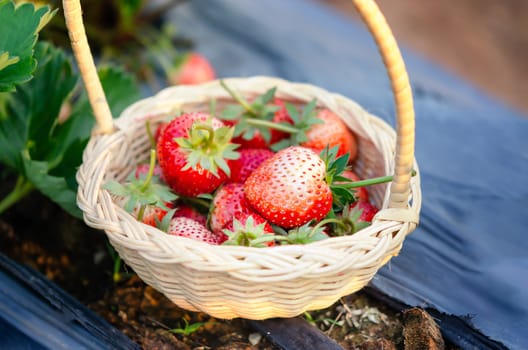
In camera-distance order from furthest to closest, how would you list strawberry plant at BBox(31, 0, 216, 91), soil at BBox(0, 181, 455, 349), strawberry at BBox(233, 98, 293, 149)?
1. strawberry plant at BBox(31, 0, 216, 91)
2. strawberry at BBox(233, 98, 293, 149)
3. soil at BBox(0, 181, 455, 349)

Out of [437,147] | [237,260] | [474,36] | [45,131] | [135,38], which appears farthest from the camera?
[474,36]

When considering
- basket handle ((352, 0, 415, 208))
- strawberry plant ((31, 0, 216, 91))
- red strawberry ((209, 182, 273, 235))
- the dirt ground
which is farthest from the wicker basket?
the dirt ground

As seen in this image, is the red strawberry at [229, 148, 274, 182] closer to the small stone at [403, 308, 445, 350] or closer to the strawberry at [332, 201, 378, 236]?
the strawberry at [332, 201, 378, 236]

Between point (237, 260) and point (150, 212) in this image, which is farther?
point (150, 212)

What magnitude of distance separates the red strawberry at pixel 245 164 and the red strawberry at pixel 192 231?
0.11 m

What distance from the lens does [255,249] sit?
736mm

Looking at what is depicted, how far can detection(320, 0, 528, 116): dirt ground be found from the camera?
280cm

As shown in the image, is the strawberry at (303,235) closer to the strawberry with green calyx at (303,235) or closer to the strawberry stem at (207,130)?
the strawberry with green calyx at (303,235)

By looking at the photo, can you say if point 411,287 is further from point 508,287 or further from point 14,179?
point 14,179

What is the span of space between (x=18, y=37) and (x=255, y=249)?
0.47 metres

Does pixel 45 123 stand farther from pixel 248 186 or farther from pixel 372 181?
pixel 372 181

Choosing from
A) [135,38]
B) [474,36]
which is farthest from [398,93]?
[474,36]

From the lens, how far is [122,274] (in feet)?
3.47

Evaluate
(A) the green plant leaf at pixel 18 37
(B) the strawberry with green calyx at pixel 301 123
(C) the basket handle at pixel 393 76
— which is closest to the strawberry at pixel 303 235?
(C) the basket handle at pixel 393 76
